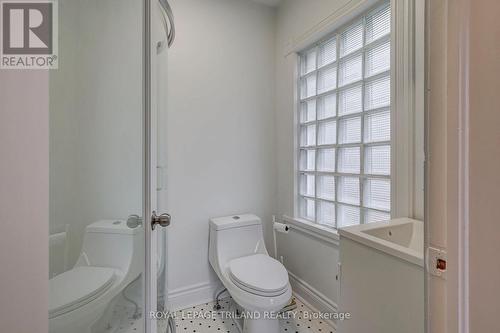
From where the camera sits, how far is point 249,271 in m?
1.54

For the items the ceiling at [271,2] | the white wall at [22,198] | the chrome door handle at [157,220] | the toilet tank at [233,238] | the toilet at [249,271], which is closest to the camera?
the white wall at [22,198]

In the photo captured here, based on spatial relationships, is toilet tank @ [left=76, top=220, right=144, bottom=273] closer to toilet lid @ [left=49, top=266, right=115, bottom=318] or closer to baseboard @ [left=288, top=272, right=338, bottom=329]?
toilet lid @ [left=49, top=266, right=115, bottom=318]

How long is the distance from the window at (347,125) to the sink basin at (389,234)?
239mm

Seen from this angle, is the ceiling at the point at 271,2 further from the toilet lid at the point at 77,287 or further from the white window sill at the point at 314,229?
the toilet lid at the point at 77,287

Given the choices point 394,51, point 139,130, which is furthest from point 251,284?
point 394,51

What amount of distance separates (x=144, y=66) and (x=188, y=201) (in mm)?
1176

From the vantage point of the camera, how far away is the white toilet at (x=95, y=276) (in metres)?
0.50

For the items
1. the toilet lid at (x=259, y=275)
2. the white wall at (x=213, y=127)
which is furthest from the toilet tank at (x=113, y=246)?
the white wall at (x=213, y=127)

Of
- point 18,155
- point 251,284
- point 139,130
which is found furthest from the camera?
point 251,284

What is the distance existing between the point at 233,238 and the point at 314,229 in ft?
2.02

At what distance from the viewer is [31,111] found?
1.31 feet
